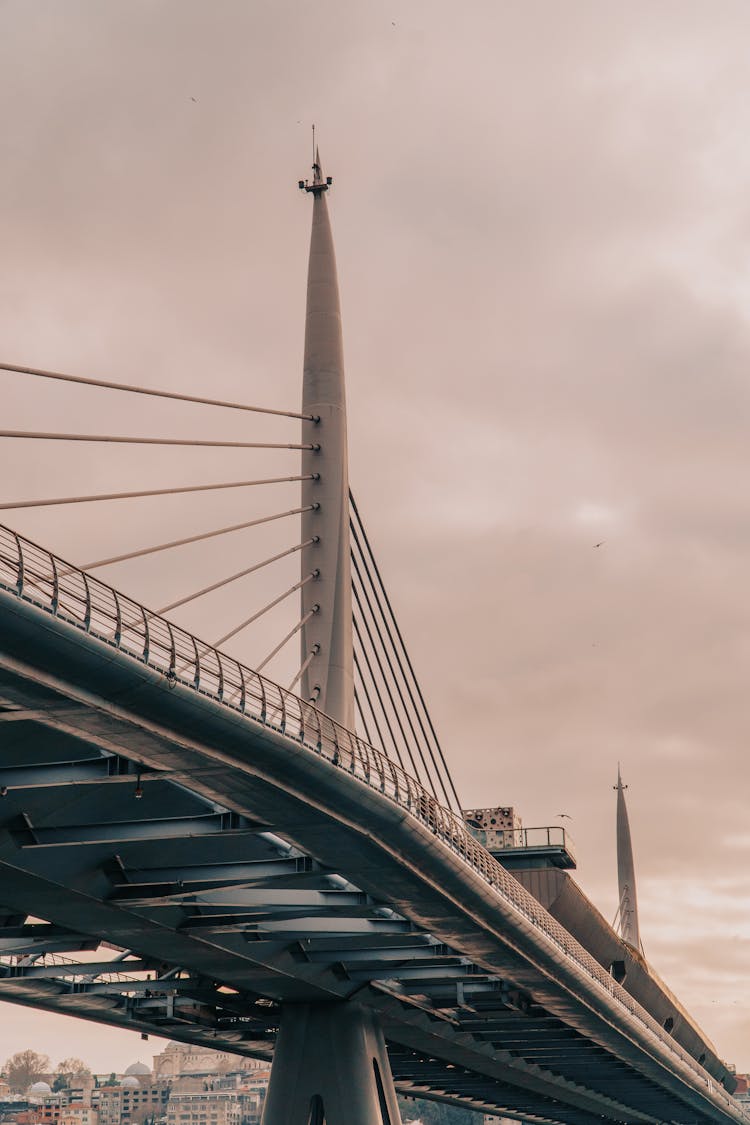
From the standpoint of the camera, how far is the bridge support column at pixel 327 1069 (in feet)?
168

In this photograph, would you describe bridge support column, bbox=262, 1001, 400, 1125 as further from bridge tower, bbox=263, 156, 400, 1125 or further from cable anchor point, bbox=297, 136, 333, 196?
cable anchor point, bbox=297, 136, 333, 196

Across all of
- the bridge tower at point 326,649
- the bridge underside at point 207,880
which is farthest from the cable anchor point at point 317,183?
the bridge underside at point 207,880

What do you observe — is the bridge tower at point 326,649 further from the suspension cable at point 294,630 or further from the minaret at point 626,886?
the minaret at point 626,886

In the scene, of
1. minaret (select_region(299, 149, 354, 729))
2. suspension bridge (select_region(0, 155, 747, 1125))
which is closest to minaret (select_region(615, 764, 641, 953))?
suspension bridge (select_region(0, 155, 747, 1125))

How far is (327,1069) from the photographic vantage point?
174 ft

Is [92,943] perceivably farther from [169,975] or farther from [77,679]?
[77,679]

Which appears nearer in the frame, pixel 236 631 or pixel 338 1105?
pixel 236 631

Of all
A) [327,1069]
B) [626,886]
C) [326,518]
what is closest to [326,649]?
[326,518]

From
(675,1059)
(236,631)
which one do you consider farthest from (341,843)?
(675,1059)

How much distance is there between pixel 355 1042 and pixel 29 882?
71.5ft

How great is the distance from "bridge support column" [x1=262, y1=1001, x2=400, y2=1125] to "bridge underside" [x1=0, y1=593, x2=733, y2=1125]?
2.81 ft

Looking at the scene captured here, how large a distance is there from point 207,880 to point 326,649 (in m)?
10.5

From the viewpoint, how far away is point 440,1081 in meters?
98.2

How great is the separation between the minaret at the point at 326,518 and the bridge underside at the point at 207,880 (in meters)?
6.74
